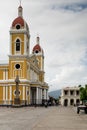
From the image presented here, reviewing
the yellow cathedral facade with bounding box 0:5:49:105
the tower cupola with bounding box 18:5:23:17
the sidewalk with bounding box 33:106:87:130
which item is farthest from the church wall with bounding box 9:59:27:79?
the sidewalk with bounding box 33:106:87:130

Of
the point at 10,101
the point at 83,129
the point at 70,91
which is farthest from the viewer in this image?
the point at 70,91

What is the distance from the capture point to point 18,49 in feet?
272

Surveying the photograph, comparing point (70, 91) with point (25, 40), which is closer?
point (25, 40)

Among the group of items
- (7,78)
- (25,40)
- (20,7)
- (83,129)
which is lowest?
(83,129)

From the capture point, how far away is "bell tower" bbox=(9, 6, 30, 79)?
8212 centimetres

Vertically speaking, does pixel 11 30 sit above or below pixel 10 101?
above

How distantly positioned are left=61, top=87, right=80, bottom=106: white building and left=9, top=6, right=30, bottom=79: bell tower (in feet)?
245

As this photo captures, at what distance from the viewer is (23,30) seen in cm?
8256

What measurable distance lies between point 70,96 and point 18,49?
7662 cm

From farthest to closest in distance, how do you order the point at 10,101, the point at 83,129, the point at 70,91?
1. the point at 70,91
2. the point at 10,101
3. the point at 83,129

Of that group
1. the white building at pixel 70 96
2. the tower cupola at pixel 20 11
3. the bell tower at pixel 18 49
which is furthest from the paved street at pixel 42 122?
the white building at pixel 70 96

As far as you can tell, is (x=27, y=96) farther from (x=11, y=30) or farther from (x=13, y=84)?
(x=11, y=30)

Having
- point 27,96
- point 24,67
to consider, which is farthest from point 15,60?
point 27,96

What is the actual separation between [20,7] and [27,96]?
2093 cm
